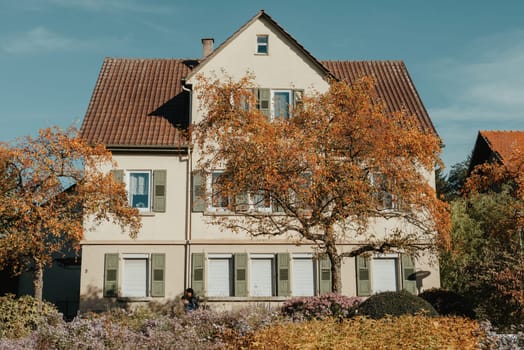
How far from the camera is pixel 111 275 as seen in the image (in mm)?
24078

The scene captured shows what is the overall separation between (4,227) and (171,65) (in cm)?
1237

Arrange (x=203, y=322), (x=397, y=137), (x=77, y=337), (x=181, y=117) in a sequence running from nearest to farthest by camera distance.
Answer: (x=77, y=337) < (x=203, y=322) < (x=397, y=137) < (x=181, y=117)

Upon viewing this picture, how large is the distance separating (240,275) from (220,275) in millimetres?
764

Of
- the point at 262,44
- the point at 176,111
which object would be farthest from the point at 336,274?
the point at 262,44

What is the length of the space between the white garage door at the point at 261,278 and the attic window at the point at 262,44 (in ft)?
26.0

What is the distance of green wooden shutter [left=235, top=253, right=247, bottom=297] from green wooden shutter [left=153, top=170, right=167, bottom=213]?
3210mm

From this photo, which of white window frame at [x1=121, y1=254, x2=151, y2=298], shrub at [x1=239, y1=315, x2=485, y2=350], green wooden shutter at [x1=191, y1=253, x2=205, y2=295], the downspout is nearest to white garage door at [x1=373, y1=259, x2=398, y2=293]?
green wooden shutter at [x1=191, y1=253, x2=205, y2=295]

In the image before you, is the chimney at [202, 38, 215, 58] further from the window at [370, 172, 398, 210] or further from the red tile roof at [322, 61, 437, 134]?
the window at [370, 172, 398, 210]

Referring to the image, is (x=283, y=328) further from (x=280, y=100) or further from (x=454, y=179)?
(x=454, y=179)

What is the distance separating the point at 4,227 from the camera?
19.6 meters

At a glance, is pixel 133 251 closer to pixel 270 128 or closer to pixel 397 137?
pixel 270 128

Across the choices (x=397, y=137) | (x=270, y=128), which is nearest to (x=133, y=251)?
(x=270, y=128)

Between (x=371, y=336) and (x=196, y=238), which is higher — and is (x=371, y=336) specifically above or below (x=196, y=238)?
below

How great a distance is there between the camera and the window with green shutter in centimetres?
2419
